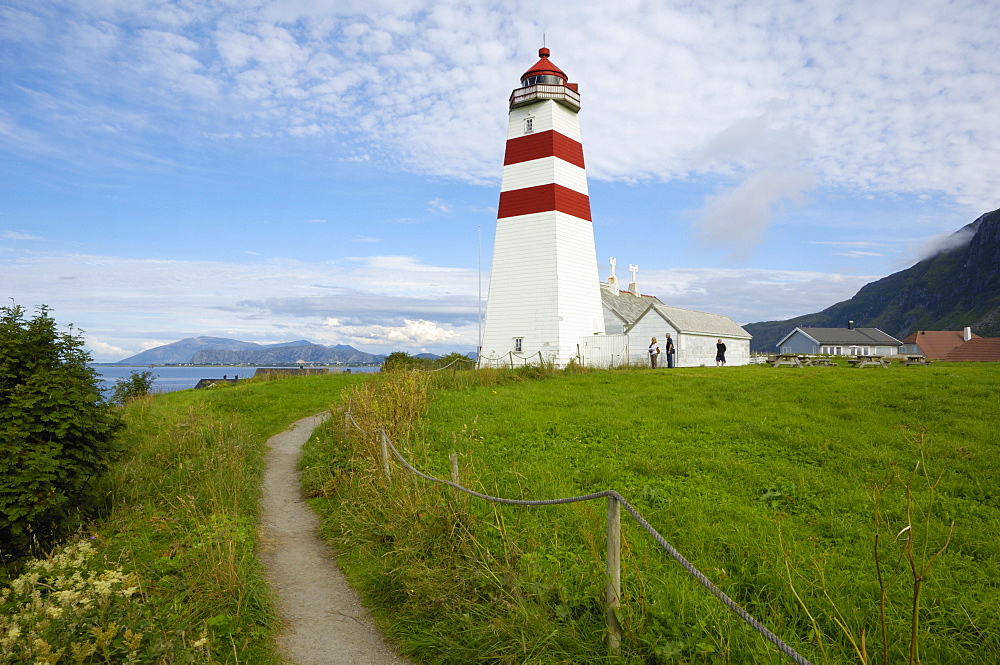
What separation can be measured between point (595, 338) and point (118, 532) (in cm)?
2121

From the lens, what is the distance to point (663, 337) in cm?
3016

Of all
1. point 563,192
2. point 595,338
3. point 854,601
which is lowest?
point 854,601

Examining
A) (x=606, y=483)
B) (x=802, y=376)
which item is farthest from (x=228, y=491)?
(x=802, y=376)

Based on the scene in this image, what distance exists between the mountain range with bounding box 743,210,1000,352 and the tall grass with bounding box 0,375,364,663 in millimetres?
145368

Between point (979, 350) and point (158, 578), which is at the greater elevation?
point (979, 350)

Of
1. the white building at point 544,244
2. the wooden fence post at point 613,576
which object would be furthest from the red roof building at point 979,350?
the wooden fence post at point 613,576

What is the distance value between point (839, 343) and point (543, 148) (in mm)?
58169

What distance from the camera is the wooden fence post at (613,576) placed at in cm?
378

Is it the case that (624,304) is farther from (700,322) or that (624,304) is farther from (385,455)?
(385,455)

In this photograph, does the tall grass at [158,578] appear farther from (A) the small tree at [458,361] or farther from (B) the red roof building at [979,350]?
(B) the red roof building at [979,350]

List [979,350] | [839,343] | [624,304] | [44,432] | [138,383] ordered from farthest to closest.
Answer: [839,343]
[979,350]
[624,304]
[138,383]
[44,432]

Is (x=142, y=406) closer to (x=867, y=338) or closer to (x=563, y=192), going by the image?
(x=563, y=192)

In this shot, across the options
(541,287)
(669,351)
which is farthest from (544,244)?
(669,351)

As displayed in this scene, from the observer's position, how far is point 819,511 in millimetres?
6465
